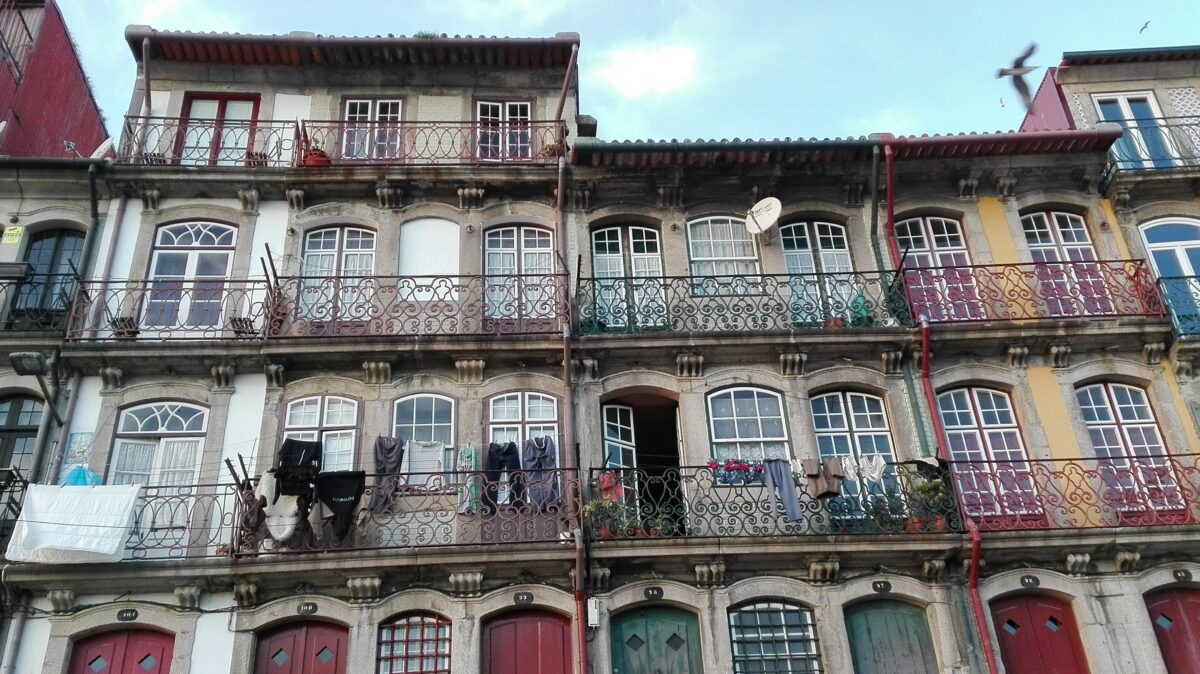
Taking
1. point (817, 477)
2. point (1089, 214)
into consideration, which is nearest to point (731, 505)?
point (817, 477)

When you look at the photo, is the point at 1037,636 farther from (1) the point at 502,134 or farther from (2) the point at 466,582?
(1) the point at 502,134

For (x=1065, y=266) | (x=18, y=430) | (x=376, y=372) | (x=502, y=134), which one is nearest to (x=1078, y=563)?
(x=1065, y=266)

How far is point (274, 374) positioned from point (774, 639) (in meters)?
7.60

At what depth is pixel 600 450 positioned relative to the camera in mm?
14461

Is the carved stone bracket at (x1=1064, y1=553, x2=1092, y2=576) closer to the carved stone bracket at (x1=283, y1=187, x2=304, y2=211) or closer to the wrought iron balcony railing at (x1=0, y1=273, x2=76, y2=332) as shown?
the carved stone bracket at (x1=283, y1=187, x2=304, y2=211)

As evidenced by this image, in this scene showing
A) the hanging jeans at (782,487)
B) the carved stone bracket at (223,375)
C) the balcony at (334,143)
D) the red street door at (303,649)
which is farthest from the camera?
the balcony at (334,143)

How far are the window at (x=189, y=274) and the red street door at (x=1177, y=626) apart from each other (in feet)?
43.7

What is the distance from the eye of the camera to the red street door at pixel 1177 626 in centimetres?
1333

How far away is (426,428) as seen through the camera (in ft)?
47.9

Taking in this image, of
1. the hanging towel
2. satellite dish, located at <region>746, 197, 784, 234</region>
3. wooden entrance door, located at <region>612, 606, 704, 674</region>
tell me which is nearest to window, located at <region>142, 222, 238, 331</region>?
the hanging towel

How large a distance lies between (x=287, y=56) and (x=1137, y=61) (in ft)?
47.0

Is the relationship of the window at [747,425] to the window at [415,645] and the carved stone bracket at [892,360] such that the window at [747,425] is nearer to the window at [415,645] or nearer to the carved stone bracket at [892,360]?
the carved stone bracket at [892,360]

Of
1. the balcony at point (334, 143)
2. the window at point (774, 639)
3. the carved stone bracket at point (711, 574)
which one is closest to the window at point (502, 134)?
the balcony at point (334, 143)

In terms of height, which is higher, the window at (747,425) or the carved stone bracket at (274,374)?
the carved stone bracket at (274,374)
